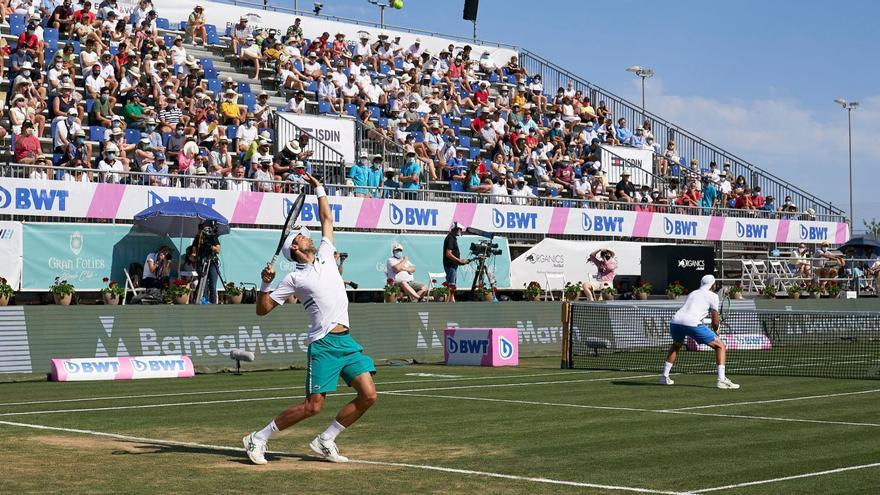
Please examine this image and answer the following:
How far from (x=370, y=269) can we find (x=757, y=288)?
52.3ft

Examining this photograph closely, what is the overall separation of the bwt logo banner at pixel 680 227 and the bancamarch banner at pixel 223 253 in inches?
348

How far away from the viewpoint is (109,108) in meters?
32.3

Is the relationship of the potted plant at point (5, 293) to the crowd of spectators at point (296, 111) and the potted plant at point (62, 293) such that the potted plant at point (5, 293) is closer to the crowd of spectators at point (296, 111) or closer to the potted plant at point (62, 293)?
the potted plant at point (62, 293)

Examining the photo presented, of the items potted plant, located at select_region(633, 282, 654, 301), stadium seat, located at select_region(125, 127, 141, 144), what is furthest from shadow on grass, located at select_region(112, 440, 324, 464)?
potted plant, located at select_region(633, 282, 654, 301)

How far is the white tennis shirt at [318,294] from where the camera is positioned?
38.9 feet

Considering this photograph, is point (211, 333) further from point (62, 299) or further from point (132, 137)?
point (132, 137)

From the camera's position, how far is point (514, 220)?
3669 centimetres

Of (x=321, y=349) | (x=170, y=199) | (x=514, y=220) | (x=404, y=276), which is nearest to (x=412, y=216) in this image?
(x=404, y=276)

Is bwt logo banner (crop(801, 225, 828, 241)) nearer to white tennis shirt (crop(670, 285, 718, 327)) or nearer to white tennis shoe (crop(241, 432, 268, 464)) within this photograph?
white tennis shirt (crop(670, 285, 718, 327))

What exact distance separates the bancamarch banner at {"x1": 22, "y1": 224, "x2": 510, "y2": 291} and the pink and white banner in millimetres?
4113

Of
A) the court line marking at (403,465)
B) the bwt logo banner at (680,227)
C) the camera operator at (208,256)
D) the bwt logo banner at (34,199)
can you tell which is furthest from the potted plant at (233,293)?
the bwt logo banner at (680,227)

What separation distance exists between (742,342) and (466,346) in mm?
8459

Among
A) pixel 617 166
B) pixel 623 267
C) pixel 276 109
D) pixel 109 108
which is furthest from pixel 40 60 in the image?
pixel 617 166

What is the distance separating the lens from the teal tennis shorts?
11.7 meters
